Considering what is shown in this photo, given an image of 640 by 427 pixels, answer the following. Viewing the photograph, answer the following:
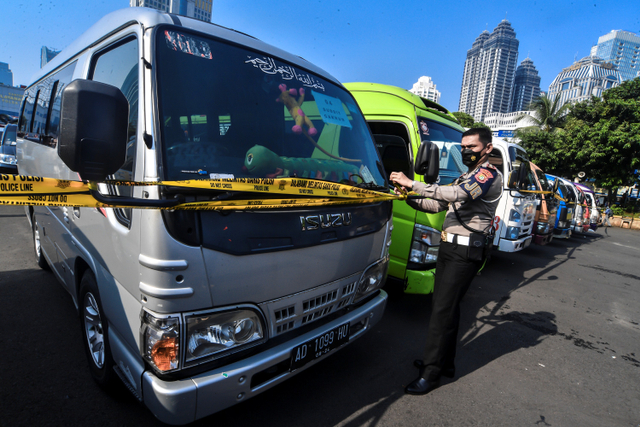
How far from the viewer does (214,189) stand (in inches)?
62.9

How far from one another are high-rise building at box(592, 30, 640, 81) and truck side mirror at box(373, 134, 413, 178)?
214 m

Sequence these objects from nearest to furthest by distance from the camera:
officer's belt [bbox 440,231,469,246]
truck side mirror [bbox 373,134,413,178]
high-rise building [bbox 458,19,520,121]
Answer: officer's belt [bbox 440,231,469,246] → truck side mirror [bbox 373,134,413,178] → high-rise building [bbox 458,19,520,121]

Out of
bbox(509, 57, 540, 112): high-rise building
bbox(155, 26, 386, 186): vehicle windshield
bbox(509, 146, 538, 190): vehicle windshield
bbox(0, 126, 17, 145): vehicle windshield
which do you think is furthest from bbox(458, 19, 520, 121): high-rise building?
bbox(155, 26, 386, 186): vehicle windshield

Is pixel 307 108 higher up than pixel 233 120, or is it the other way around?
pixel 307 108

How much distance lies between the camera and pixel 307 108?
2.43 metres

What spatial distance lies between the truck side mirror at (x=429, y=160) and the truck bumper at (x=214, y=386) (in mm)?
1665

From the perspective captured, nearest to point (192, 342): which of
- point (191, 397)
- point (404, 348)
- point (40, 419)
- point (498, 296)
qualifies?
point (191, 397)

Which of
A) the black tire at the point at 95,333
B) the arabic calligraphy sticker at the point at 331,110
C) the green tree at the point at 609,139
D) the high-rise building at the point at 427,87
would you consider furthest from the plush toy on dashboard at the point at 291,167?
the high-rise building at the point at 427,87

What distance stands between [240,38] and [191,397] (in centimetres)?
211

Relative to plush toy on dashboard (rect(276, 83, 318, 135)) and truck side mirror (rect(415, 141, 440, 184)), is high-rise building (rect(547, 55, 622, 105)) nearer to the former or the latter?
truck side mirror (rect(415, 141, 440, 184))

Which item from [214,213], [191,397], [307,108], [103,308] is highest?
[307,108]

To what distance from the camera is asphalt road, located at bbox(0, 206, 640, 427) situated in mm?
2262

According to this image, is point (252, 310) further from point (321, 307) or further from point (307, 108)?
point (307, 108)

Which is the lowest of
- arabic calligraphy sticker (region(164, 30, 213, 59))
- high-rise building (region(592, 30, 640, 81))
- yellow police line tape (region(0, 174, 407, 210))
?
yellow police line tape (region(0, 174, 407, 210))
